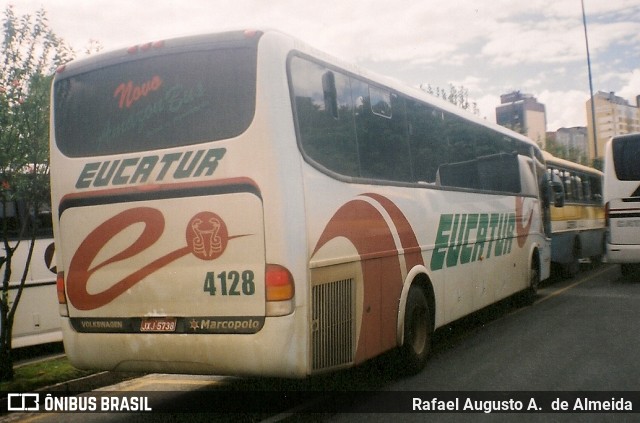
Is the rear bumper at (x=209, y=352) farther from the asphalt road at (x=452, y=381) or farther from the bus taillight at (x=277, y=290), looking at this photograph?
the asphalt road at (x=452, y=381)

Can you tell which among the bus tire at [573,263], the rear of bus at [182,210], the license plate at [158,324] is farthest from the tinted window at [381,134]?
the bus tire at [573,263]

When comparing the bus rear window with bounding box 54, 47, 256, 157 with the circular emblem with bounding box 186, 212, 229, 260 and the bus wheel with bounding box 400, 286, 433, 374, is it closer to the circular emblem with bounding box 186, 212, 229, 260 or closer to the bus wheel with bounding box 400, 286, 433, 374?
the circular emblem with bounding box 186, 212, 229, 260

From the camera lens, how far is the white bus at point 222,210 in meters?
5.46

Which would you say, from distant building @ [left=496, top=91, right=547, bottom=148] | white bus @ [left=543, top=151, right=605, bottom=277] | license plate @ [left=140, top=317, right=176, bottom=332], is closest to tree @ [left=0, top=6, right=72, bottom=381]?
license plate @ [left=140, top=317, right=176, bottom=332]

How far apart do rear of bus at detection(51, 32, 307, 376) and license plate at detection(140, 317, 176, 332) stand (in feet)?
0.04

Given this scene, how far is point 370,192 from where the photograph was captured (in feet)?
22.7

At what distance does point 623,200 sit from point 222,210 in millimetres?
13313

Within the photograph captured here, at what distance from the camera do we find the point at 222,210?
5574 millimetres

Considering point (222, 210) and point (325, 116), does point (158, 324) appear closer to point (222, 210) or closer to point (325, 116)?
point (222, 210)

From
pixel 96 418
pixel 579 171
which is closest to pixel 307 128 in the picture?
pixel 96 418

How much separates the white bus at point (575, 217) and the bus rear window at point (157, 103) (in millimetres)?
11065

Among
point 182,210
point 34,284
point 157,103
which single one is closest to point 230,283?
point 182,210

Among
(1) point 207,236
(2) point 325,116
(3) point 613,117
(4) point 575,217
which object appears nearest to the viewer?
(1) point 207,236

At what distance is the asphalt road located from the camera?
20.5 feet
